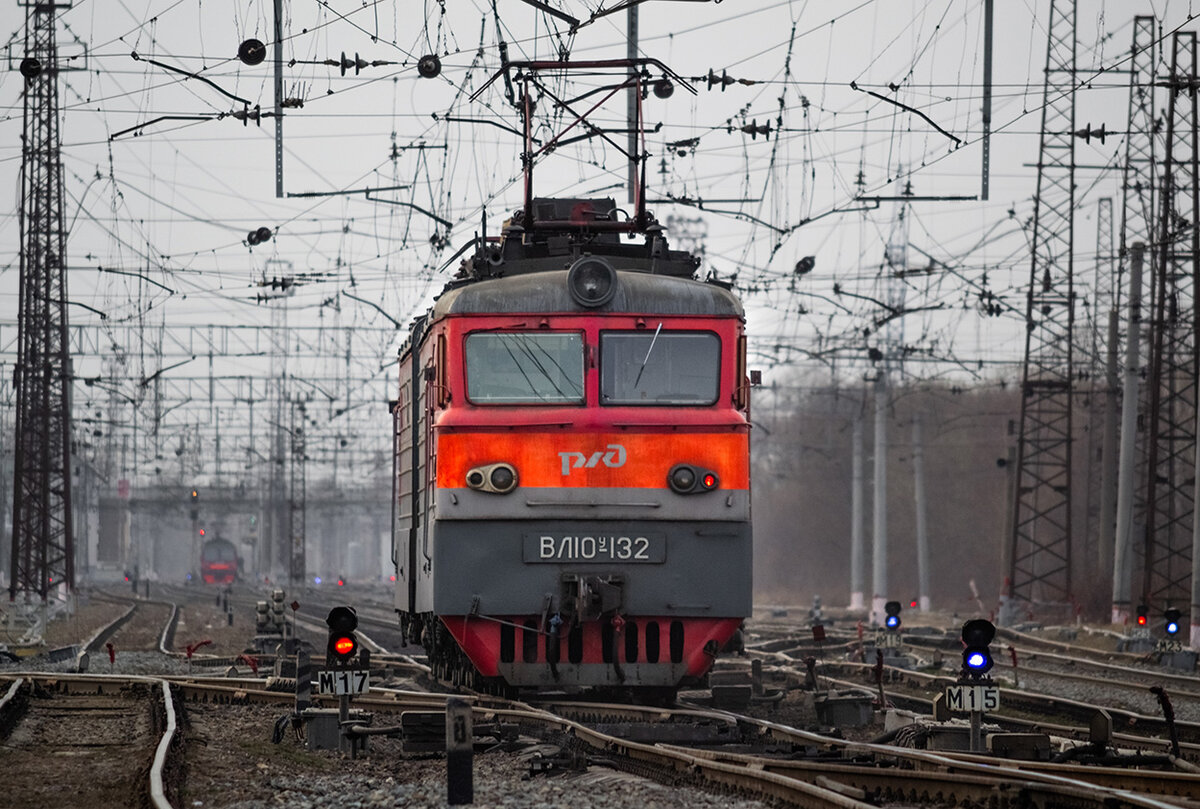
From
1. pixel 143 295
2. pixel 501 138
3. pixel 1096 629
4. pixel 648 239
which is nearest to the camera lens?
pixel 648 239

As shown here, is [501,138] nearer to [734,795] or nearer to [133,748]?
[133,748]

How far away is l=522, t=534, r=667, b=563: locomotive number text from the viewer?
15.1 m

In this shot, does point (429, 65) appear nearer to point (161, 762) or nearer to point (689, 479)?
point (689, 479)

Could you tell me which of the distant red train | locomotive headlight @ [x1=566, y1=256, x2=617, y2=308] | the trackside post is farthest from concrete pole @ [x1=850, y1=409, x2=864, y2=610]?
the distant red train

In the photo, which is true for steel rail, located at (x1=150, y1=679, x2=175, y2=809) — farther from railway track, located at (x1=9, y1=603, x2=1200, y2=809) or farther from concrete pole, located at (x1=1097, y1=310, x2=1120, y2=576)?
concrete pole, located at (x1=1097, y1=310, x2=1120, y2=576)

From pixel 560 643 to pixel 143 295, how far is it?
103ft

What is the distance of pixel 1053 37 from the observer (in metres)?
40.6

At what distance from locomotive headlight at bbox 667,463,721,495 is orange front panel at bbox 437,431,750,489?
0.06m

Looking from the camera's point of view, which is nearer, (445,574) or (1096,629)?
(445,574)

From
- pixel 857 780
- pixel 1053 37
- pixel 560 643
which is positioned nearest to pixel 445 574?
pixel 560 643

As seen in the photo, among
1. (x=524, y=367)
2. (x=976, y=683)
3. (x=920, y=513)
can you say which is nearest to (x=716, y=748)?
(x=976, y=683)

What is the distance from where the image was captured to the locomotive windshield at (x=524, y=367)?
50.7ft

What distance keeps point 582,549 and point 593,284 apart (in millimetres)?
2400

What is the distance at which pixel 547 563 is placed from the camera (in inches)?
593
